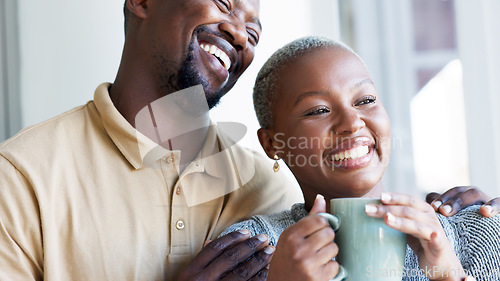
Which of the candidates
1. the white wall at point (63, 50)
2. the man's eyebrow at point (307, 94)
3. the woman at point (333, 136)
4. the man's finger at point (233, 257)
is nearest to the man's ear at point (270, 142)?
the woman at point (333, 136)

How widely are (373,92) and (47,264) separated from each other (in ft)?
2.23

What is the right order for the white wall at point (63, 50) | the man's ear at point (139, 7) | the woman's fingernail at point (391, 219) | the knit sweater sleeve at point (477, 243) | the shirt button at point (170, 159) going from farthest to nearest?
the white wall at point (63, 50) → the man's ear at point (139, 7) → the shirt button at point (170, 159) → the knit sweater sleeve at point (477, 243) → the woman's fingernail at point (391, 219)

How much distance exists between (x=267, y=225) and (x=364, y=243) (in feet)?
1.18

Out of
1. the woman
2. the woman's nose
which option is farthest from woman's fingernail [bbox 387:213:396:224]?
the woman's nose

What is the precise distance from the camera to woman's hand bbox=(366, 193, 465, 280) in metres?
0.76

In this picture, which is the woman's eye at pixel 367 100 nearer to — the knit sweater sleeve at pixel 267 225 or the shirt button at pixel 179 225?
the knit sweater sleeve at pixel 267 225

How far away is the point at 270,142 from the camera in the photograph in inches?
46.5

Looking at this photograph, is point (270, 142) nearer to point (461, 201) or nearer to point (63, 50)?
point (461, 201)

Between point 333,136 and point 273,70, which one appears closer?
point 333,136

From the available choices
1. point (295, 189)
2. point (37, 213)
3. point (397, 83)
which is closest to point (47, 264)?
point (37, 213)

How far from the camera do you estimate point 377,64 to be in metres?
2.19

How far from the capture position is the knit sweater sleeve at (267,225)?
1100 millimetres

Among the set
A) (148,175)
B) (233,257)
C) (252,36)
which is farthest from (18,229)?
(252,36)

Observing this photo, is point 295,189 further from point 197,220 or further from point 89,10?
point 89,10
